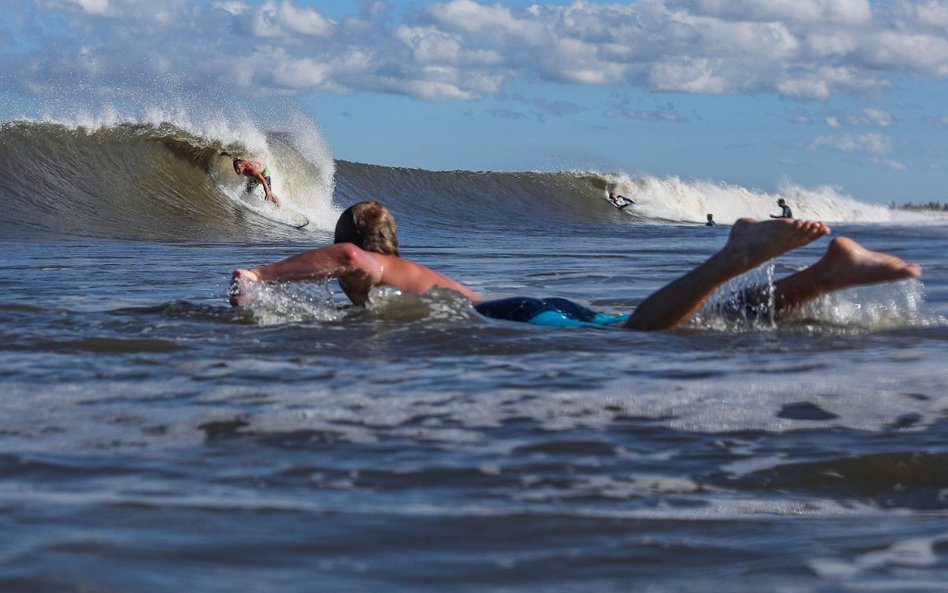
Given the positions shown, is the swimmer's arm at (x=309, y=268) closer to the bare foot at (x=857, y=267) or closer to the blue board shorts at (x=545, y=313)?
the blue board shorts at (x=545, y=313)

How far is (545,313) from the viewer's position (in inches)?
269

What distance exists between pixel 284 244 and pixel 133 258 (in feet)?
18.4

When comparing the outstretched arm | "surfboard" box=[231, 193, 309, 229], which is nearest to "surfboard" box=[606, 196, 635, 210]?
"surfboard" box=[231, 193, 309, 229]

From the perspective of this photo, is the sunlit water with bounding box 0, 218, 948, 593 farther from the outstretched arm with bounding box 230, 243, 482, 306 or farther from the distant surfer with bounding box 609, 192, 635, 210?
the distant surfer with bounding box 609, 192, 635, 210

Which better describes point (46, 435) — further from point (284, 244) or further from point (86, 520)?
point (284, 244)

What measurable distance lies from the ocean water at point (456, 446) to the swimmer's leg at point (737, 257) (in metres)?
0.22

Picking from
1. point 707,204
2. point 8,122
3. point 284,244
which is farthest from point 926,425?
point 707,204

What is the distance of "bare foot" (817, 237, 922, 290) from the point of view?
252 inches

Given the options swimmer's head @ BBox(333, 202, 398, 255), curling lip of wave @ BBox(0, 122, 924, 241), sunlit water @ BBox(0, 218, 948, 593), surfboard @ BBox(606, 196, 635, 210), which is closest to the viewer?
sunlit water @ BBox(0, 218, 948, 593)

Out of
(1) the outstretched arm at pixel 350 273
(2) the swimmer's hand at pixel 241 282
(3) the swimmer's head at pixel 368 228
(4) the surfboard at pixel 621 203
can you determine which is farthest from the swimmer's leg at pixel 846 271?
(4) the surfboard at pixel 621 203

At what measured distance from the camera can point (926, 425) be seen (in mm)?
4219

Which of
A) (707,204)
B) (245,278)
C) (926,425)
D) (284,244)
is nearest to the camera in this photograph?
(926,425)

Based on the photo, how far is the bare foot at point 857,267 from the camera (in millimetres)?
6402

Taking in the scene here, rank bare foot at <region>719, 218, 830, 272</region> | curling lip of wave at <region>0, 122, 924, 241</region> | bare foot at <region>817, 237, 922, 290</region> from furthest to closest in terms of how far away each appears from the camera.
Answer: curling lip of wave at <region>0, 122, 924, 241</region> < bare foot at <region>817, 237, 922, 290</region> < bare foot at <region>719, 218, 830, 272</region>
